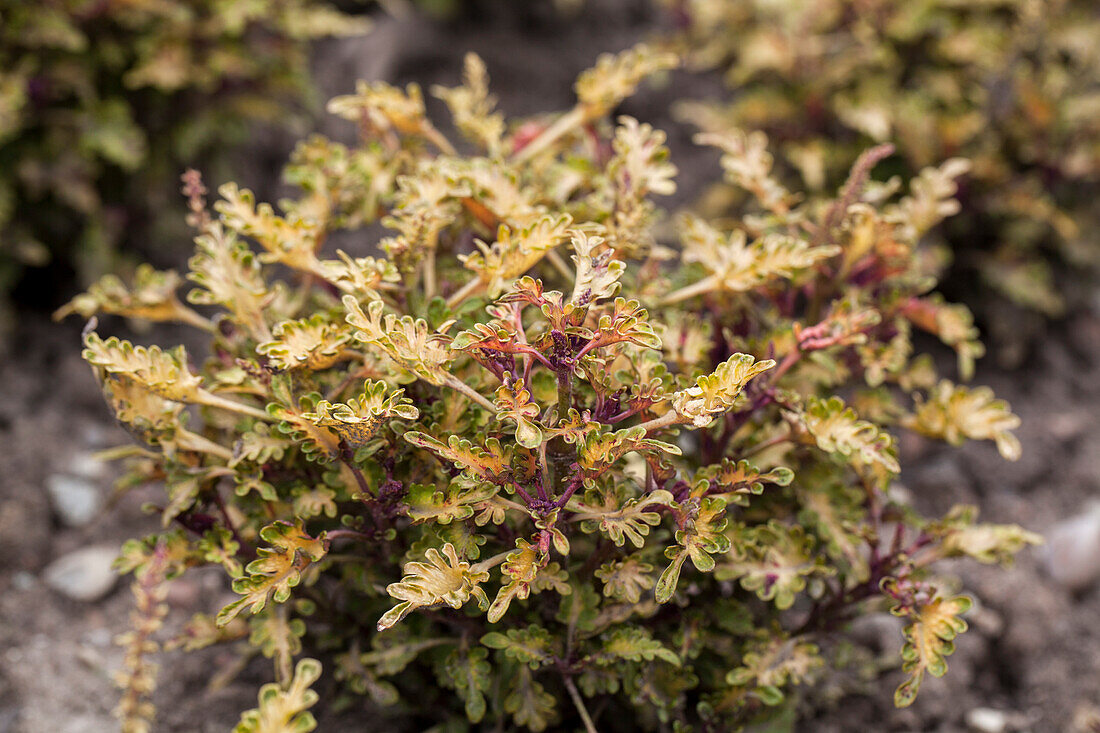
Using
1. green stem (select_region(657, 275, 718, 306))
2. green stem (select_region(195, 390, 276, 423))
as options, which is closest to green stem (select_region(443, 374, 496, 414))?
green stem (select_region(195, 390, 276, 423))

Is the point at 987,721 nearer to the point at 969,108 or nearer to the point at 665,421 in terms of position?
the point at 665,421

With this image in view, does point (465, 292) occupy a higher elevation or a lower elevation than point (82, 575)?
higher

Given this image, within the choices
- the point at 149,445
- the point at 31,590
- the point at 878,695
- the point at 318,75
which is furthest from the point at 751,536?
the point at 318,75

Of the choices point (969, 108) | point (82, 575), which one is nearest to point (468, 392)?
point (82, 575)

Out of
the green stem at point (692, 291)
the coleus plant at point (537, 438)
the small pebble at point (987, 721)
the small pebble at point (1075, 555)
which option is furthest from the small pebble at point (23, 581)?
the small pebble at point (1075, 555)

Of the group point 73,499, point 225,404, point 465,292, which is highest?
point 465,292

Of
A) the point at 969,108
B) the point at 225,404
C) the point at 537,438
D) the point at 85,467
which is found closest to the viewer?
the point at 537,438

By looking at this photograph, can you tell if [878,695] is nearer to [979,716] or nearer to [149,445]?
[979,716]

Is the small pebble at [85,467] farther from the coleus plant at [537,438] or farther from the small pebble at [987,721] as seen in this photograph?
the small pebble at [987,721]
